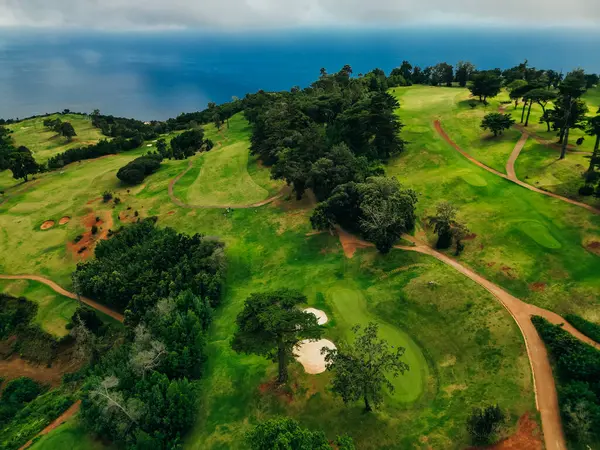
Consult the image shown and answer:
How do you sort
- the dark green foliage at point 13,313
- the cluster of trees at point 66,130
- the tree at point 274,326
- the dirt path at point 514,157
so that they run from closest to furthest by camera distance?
the tree at point 274,326
the dark green foliage at point 13,313
the dirt path at point 514,157
the cluster of trees at point 66,130

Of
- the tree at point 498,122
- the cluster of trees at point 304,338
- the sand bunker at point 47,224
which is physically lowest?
the sand bunker at point 47,224

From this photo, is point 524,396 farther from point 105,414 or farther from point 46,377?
point 46,377

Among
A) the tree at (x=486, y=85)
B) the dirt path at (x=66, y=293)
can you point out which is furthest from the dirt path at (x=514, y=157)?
the dirt path at (x=66, y=293)

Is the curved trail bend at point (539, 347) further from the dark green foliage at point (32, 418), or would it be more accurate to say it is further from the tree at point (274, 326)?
the dark green foliage at point (32, 418)

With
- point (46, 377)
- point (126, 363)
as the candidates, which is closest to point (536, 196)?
point (126, 363)

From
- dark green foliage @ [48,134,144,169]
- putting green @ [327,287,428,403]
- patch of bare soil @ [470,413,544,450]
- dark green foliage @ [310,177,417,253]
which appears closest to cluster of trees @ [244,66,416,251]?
dark green foliage @ [310,177,417,253]

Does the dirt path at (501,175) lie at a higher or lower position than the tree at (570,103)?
lower

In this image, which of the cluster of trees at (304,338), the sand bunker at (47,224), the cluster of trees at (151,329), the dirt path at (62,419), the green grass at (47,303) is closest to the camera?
the cluster of trees at (304,338)
